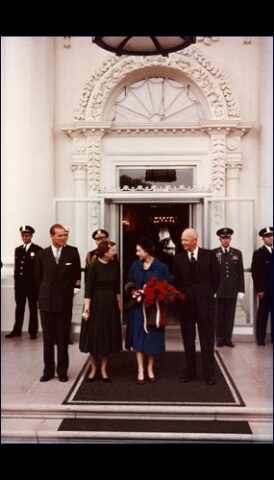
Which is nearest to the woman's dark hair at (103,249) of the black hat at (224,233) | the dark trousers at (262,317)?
the black hat at (224,233)

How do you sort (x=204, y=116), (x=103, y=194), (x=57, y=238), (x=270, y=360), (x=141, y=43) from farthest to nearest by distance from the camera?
1. (x=204, y=116)
2. (x=103, y=194)
3. (x=270, y=360)
4. (x=57, y=238)
5. (x=141, y=43)

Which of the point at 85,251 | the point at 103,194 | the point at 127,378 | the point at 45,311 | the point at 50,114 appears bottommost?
the point at 127,378

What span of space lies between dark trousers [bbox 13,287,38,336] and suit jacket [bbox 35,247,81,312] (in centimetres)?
218

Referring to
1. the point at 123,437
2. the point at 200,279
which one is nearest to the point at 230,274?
the point at 200,279

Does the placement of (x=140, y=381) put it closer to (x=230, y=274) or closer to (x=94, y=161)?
(x=230, y=274)

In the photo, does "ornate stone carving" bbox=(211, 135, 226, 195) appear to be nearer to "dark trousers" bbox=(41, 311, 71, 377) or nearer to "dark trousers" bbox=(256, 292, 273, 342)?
"dark trousers" bbox=(256, 292, 273, 342)

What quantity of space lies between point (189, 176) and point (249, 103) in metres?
1.54

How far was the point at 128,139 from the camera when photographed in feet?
29.9

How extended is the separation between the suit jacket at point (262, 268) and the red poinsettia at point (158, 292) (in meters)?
2.38

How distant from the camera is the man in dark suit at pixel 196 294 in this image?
19.9 ft

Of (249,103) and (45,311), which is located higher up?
(249,103)

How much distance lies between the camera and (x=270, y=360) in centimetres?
705

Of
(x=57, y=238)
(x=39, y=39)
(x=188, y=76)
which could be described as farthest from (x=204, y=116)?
(x=57, y=238)

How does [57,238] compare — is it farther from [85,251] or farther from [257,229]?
[257,229]
